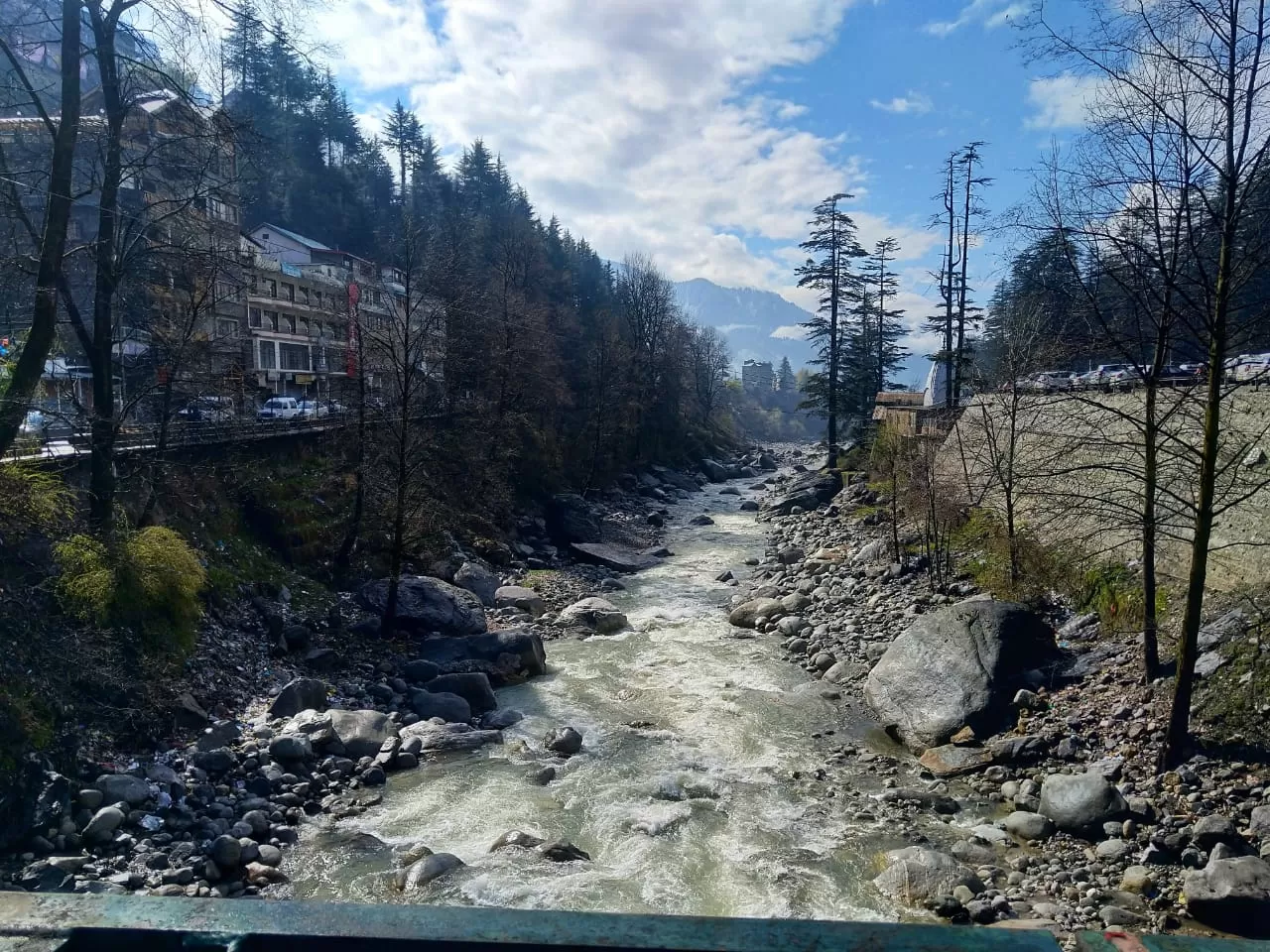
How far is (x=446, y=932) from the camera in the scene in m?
2.38

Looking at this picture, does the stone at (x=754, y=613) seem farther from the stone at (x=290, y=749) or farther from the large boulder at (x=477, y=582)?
the stone at (x=290, y=749)

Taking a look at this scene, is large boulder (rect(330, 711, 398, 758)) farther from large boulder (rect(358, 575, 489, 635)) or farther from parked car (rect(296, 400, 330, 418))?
parked car (rect(296, 400, 330, 418))

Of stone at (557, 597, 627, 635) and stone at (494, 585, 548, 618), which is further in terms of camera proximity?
stone at (494, 585, 548, 618)

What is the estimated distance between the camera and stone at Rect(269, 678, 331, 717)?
12.8 meters

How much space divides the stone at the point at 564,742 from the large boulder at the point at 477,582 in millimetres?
8696

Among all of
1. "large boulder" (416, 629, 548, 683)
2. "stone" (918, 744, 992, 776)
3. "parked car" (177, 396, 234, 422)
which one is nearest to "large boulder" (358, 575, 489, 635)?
"large boulder" (416, 629, 548, 683)

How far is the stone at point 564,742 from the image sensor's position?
40.9 ft

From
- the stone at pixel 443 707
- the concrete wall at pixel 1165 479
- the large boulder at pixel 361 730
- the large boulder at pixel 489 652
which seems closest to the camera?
the concrete wall at pixel 1165 479

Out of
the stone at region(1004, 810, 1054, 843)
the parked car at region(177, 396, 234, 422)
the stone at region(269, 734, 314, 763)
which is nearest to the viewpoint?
the stone at region(1004, 810, 1054, 843)

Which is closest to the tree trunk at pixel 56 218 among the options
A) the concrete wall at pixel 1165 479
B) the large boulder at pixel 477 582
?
the large boulder at pixel 477 582

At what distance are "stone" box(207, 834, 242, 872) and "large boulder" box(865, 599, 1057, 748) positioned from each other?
942 cm

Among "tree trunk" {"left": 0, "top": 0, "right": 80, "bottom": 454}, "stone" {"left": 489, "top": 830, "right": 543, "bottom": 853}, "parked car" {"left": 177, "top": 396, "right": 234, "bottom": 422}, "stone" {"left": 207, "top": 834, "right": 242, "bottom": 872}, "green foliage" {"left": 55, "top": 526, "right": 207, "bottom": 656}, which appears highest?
"tree trunk" {"left": 0, "top": 0, "right": 80, "bottom": 454}

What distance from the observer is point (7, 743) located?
28.4 feet

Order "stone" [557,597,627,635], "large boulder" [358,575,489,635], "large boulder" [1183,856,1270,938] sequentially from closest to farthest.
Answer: "large boulder" [1183,856,1270,938] → "large boulder" [358,575,489,635] → "stone" [557,597,627,635]
